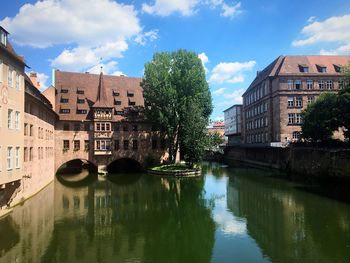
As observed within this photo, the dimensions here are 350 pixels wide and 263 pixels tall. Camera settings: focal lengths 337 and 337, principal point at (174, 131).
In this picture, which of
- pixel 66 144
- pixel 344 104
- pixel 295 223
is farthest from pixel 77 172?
pixel 295 223

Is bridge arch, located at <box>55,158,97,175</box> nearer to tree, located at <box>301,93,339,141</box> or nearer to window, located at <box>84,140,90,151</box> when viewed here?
window, located at <box>84,140,90,151</box>

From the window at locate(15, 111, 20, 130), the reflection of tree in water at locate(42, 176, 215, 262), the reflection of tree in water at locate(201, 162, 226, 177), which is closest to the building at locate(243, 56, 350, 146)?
the reflection of tree in water at locate(201, 162, 226, 177)

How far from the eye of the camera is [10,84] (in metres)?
23.4

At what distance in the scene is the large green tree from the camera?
5259 cm

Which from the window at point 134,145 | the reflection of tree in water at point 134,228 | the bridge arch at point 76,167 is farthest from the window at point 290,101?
the bridge arch at point 76,167

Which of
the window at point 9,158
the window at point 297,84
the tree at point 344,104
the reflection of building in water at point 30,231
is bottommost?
the reflection of building in water at point 30,231

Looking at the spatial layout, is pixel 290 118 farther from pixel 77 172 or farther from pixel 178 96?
pixel 77 172

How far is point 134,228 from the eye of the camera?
72.8 feet

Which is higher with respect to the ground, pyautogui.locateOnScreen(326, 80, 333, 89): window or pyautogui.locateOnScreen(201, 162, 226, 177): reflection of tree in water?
pyautogui.locateOnScreen(326, 80, 333, 89): window

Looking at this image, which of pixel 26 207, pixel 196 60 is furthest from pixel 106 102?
pixel 26 207

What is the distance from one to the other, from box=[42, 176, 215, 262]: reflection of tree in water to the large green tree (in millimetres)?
15855

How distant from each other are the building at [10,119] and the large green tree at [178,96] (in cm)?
2877

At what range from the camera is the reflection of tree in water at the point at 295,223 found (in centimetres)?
1694

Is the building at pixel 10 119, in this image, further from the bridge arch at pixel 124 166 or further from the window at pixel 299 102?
the window at pixel 299 102
